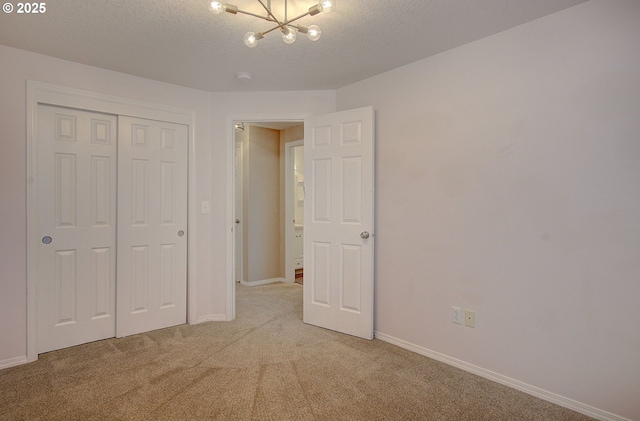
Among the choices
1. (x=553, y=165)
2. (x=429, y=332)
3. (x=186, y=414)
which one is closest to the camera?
(x=186, y=414)

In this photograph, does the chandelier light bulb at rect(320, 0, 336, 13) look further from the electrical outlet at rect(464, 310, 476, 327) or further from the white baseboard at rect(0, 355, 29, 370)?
the white baseboard at rect(0, 355, 29, 370)

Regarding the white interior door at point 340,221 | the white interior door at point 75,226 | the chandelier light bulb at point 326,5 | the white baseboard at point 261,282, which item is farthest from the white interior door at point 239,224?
the chandelier light bulb at point 326,5

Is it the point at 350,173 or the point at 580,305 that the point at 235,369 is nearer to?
the point at 350,173

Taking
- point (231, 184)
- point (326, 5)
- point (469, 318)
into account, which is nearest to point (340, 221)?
point (231, 184)

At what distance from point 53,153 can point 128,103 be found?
0.72 meters

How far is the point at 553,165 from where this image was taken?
6.86 ft

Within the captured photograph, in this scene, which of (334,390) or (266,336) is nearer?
(334,390)

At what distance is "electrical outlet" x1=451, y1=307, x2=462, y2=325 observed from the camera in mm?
2533

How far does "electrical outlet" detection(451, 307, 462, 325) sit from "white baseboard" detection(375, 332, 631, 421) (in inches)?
11.0

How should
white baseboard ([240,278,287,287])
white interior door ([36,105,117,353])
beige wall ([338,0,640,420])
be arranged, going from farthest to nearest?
white baseboard ([240,278,287,287]) < white interior door ([36,105,117,353]) < beige wall ([338,0,640,420])

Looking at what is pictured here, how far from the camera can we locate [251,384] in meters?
2.24

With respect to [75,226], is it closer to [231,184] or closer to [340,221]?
[231,184]

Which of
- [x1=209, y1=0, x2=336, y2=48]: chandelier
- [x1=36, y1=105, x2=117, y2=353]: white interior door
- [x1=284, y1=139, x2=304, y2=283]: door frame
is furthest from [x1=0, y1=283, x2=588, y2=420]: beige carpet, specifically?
[x1=284, y1=139, x2=304, y2=283]: door frame

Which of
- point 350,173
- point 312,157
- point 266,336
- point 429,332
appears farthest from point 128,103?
point 429,332
